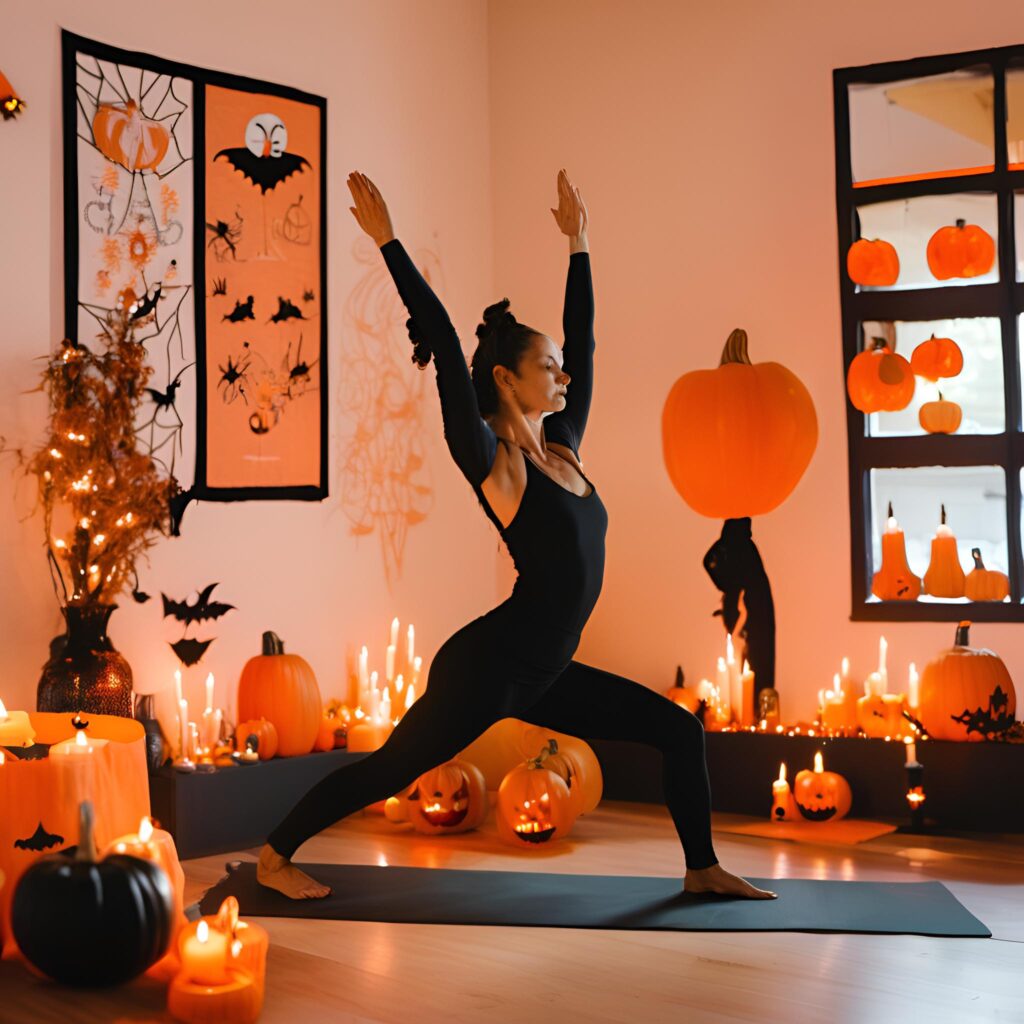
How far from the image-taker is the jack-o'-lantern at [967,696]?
414 centimetres

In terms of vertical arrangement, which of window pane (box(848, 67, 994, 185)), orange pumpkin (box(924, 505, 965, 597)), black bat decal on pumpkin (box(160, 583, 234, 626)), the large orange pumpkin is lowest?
black bat decal on pumpkin (box(160, 583, 234, 626))

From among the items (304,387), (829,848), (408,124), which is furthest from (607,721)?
(408,124)

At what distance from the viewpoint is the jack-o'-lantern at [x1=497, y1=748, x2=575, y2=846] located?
3.97m

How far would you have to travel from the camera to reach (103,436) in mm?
3918

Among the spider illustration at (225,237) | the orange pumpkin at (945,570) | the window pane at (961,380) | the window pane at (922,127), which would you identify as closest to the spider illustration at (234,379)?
the spider illustration at (225,237)

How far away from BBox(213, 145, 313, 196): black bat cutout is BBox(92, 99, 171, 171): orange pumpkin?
0.76 feet

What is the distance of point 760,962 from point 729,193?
3104 mm

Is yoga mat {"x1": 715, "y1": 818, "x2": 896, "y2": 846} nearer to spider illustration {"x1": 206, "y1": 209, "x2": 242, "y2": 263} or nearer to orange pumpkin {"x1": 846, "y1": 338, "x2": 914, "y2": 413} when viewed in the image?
orange pumpkin {"x1": 846, "y1": 338, "x2": 914, "y2": 413}

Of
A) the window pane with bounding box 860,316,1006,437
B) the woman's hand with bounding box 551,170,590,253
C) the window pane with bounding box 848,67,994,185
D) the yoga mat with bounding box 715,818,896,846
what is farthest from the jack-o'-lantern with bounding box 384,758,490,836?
the window pane with bounding box 848,67,994,185

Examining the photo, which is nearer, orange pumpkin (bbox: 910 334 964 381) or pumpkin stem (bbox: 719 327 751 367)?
pumpkin stem (bbox: 719 327 751 367)

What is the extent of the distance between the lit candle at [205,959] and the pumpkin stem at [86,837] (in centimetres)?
27

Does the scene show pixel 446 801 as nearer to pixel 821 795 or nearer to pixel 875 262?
pixel 821 795

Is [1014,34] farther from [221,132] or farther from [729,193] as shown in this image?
[221,132]

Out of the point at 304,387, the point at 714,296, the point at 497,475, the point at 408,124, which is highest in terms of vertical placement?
the point at 408,124
